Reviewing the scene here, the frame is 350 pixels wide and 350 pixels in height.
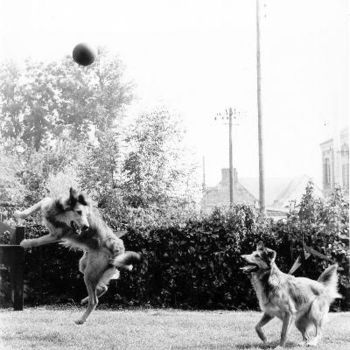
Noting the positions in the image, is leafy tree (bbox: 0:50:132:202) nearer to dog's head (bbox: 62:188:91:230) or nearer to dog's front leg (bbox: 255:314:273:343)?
dog's head (bbox: 62:188:91:230)

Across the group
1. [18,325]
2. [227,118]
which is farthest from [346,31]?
[227,118]

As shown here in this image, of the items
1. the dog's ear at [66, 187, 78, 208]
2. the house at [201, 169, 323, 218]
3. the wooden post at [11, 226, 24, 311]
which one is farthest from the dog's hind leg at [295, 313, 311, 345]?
the house at [201, 169, 323, 218]

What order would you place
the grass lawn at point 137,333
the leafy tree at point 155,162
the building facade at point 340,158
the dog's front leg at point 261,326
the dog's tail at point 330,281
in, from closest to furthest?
the grass lawn at point 137,333 → the dog's front leg at point 261,326 → the dog's tail at point 330,281 → the building facade at point 340,158 → the leafy tree at point 155,162

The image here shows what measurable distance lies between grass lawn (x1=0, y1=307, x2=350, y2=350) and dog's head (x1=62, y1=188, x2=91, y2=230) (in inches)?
42.6

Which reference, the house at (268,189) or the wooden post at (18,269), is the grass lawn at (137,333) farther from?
the house at (268,189)

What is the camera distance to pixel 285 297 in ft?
16.0

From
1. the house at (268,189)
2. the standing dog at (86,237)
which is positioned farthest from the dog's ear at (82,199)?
the house at (268,189)

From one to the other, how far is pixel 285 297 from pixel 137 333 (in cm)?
132

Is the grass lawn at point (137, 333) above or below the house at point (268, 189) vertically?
below

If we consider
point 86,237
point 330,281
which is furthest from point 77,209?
point 330,281

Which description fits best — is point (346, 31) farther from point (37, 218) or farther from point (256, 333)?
point (37, 218)

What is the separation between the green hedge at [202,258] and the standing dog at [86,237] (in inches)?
112

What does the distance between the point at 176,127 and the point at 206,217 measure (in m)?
3.90

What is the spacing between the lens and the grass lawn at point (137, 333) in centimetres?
455
